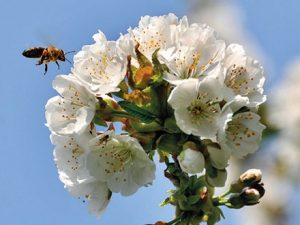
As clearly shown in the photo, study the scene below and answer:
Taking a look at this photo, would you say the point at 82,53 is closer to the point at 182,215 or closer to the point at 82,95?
the point at 82,95

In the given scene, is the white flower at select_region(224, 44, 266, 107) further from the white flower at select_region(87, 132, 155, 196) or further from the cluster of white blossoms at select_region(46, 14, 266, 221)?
the white flower at select_region(87, 132, 155, 196)

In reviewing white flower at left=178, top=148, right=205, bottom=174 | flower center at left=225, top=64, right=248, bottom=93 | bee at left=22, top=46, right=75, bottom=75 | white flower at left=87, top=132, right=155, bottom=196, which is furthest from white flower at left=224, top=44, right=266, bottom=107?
bee at left=22, top=46, right=75, bottom=75

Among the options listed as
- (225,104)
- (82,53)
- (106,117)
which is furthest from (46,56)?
(225,104)

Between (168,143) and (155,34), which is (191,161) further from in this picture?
(155,34)


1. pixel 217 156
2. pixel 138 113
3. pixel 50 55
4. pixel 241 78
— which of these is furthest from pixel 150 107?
pixel 50 55

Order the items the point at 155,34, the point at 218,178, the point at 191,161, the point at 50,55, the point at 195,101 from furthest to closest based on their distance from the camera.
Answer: the point at 50,55 < the point at 155,34 < the point at 195,101 < the point at 218,178 < the point at 191,161
